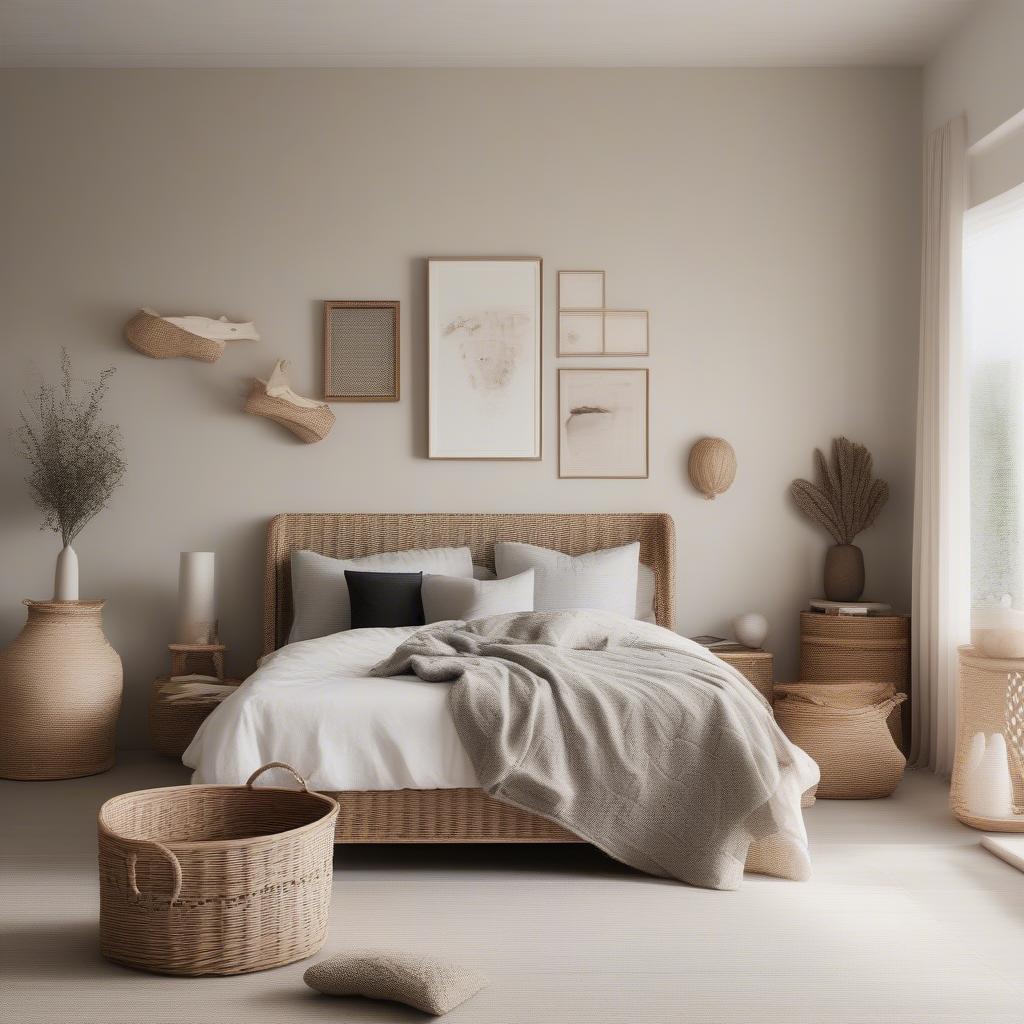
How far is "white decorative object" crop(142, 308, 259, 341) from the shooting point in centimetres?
516

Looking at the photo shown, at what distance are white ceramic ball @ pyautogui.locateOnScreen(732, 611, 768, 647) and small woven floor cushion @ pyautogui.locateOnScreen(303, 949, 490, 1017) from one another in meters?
2.81

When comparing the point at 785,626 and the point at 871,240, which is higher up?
the point at 871,240

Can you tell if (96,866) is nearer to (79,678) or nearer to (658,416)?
(79,678)

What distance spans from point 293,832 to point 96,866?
1.12 m

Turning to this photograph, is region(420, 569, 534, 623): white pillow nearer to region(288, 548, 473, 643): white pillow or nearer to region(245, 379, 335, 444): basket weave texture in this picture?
region(288, 548, 473, 643): white pillow

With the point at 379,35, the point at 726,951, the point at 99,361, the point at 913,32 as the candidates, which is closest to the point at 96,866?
the point at 726,951

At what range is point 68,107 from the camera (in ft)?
17.5

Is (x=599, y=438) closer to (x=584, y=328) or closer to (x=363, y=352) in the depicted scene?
(x=584, y=328)

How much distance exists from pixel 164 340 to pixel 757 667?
3016 millimetres

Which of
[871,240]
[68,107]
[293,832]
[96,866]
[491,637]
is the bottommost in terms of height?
[96,866]

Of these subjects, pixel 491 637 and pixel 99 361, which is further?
pixel 99 361

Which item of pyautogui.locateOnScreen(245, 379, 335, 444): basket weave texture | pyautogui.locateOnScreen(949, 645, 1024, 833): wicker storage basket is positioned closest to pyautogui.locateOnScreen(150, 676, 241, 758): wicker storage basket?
pyautogui.locateOnScreen(245, 379, 335, 444): basket weave texture

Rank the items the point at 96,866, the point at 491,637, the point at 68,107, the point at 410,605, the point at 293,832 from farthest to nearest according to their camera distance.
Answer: the point at 68,107
the point at 410,605
the point at 491,637
the point at 96,866
the point at 293,832

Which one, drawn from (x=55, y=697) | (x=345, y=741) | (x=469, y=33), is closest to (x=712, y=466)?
(x=469, y=33)
